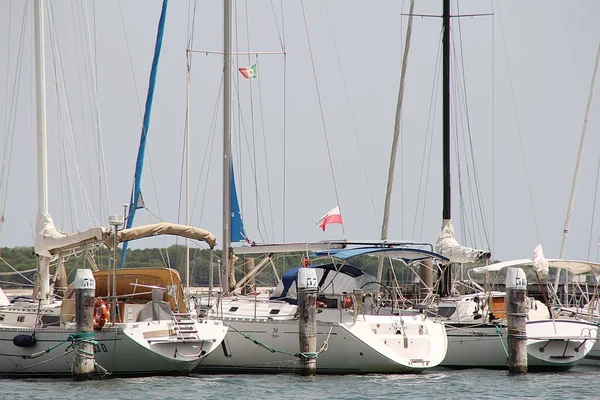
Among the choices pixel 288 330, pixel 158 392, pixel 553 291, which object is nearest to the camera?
pixel 158 392

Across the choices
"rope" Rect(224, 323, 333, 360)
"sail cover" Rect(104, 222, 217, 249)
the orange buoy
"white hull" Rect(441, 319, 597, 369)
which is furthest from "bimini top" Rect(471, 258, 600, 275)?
the orange buoy

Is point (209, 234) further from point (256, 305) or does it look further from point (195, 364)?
point (195, 364)

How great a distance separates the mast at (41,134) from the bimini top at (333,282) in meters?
6.99

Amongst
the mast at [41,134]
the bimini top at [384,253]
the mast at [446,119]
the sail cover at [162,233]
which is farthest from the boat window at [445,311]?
the mast at [41,134]

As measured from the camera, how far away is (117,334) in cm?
3091

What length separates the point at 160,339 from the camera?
101 ft

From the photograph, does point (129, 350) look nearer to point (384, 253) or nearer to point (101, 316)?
point (101, 316)

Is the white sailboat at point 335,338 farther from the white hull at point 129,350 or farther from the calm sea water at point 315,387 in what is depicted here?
the white hull at point 129,350

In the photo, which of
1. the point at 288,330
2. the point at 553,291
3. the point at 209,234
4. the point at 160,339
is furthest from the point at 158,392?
the point at 553,291

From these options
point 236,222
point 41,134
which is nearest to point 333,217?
point 236,222

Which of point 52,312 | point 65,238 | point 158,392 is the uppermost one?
point 65,238

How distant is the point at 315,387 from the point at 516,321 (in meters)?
6.35

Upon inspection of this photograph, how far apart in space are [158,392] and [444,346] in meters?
8.67

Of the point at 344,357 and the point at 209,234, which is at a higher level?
the point at 209,234
